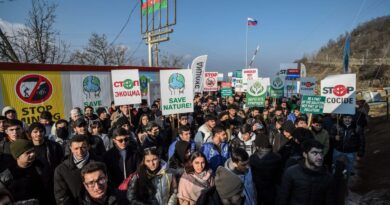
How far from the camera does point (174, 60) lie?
48625 millimetres

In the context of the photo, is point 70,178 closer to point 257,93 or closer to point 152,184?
point 152,184

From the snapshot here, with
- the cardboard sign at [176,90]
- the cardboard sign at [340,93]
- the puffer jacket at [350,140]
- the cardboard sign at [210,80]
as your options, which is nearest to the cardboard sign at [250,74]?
the cardboard sign at [210,80]

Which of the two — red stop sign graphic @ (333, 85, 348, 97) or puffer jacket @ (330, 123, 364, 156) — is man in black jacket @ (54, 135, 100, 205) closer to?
puffer jacket @ (330, 123, 364, 156)

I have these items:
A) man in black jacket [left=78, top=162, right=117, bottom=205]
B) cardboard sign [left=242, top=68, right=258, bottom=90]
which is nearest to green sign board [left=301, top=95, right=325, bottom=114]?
man in black jacket [left=78, top=162, right=117, bottom=205]

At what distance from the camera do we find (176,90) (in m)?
6.87

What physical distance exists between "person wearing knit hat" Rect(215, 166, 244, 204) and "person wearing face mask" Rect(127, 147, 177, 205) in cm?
67

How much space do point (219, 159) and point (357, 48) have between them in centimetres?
6284

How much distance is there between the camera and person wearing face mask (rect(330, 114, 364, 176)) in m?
6.15

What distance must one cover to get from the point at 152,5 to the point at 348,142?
68.8 feet

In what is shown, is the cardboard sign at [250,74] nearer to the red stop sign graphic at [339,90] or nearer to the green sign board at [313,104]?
the green sign board at [313,104]

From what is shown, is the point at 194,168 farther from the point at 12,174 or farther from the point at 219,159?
the point at 12,174

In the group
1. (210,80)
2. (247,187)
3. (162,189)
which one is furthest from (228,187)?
(210,80)

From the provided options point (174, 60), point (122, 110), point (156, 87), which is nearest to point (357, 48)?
point (174, 60)

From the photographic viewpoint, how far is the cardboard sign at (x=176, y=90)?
22.2ft
